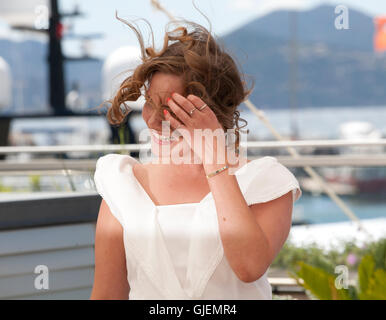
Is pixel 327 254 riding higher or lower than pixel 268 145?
lower

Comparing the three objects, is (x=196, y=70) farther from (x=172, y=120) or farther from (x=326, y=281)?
(x=326, y=281)

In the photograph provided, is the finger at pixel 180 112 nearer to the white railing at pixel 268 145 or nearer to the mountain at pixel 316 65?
the white railing at pixel 268 145

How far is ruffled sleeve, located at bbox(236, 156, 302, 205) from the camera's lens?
0.88 metres

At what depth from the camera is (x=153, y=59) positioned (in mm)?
892

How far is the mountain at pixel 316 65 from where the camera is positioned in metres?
38.5

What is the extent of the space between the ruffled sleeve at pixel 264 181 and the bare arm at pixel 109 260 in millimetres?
221

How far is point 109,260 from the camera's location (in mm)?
898

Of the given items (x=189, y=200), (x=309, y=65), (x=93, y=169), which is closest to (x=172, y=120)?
(x=189, y=200)

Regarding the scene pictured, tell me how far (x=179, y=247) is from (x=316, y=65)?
45.9 m

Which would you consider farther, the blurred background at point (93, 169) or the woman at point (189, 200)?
the blurred background at point (93, 169)

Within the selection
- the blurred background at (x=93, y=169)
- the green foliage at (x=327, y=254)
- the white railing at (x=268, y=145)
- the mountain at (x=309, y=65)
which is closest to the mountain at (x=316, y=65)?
the mountain at (x=309, y=65)
